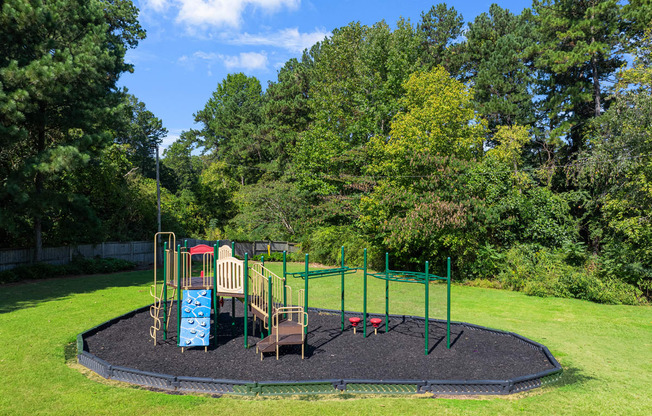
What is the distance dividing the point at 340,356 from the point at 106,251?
21458 mm

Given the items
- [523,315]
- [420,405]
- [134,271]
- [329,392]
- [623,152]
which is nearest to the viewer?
[420,405]

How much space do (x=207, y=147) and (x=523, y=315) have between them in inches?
2016

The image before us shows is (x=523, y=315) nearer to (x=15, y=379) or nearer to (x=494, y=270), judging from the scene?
(x=494, y=270)

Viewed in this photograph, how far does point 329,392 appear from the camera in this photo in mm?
6125

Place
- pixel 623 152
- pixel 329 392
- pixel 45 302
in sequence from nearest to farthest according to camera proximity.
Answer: pixel 329 392 < pixel 45 302 < pixel 623 152

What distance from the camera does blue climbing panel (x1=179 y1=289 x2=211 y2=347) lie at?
8023mm

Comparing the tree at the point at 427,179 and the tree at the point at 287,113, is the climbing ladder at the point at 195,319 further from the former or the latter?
the tree at the point at 287,113

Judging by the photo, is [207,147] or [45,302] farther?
[207,147]

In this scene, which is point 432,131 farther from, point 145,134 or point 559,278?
point 145,134

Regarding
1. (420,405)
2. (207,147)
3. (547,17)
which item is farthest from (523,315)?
(207,147)

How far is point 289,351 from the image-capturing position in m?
8.27

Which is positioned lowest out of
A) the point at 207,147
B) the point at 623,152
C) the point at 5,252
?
the point at 5,252

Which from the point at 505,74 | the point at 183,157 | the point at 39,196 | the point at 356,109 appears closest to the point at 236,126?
the point at 183,157

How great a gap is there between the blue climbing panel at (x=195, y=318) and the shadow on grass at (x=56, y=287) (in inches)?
287
